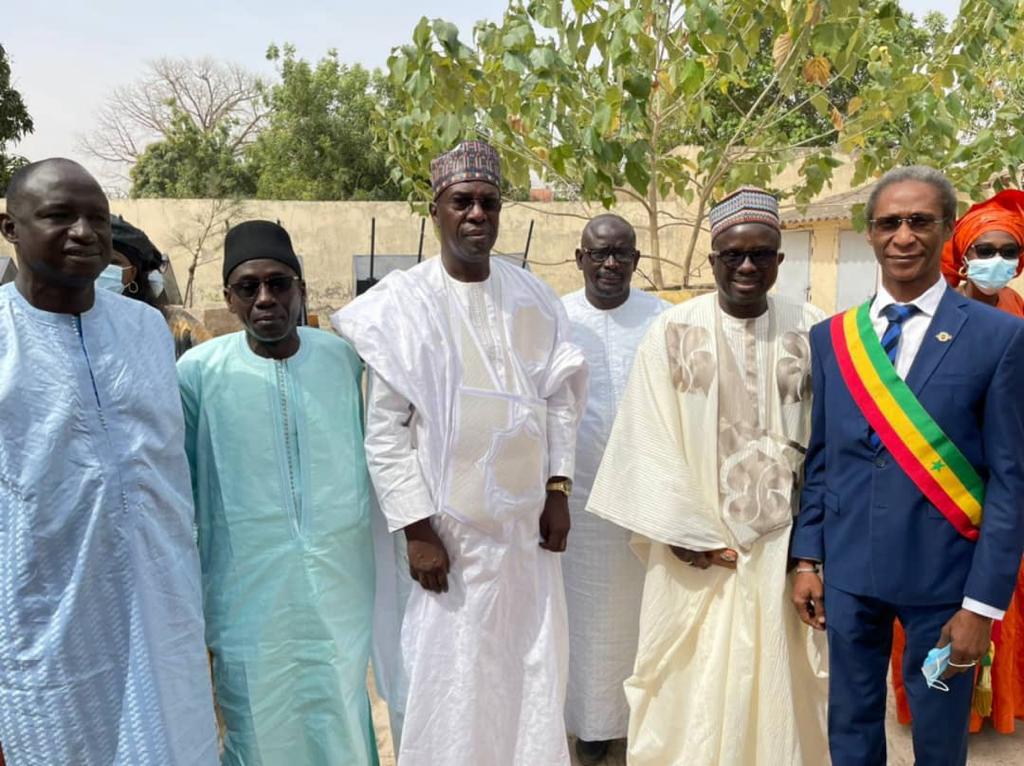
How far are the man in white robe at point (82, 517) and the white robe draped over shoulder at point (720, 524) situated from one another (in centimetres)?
137

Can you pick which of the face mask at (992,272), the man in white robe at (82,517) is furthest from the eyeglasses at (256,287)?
the face mask at (992,272)

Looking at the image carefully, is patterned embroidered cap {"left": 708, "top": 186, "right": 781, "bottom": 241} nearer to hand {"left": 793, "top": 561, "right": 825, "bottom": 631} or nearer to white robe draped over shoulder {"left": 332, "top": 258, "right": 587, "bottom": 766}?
white robe draped over shoulder {"left": 332, "top": 258, "right": 587, "bottom": 766}

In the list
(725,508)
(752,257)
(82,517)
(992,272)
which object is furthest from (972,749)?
(82,517)

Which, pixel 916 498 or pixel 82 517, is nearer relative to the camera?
pixel 82 517

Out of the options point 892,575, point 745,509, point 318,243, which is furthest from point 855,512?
point 318,243

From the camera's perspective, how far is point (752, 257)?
8.15 ft

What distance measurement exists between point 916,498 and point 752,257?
820 millimetres

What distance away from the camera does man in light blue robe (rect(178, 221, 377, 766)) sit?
90.4 inches

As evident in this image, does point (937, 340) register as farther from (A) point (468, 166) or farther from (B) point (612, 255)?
(B) point (612, 255)

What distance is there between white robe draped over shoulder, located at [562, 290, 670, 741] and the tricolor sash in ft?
4.01

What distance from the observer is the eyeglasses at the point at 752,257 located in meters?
2.48

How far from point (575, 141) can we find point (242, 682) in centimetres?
315

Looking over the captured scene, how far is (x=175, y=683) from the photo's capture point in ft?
6.55

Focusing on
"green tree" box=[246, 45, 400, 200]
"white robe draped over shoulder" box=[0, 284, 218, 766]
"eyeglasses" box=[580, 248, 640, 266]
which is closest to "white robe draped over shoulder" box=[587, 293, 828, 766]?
"eyeglasses" box=[580, 248, 640, 266]
